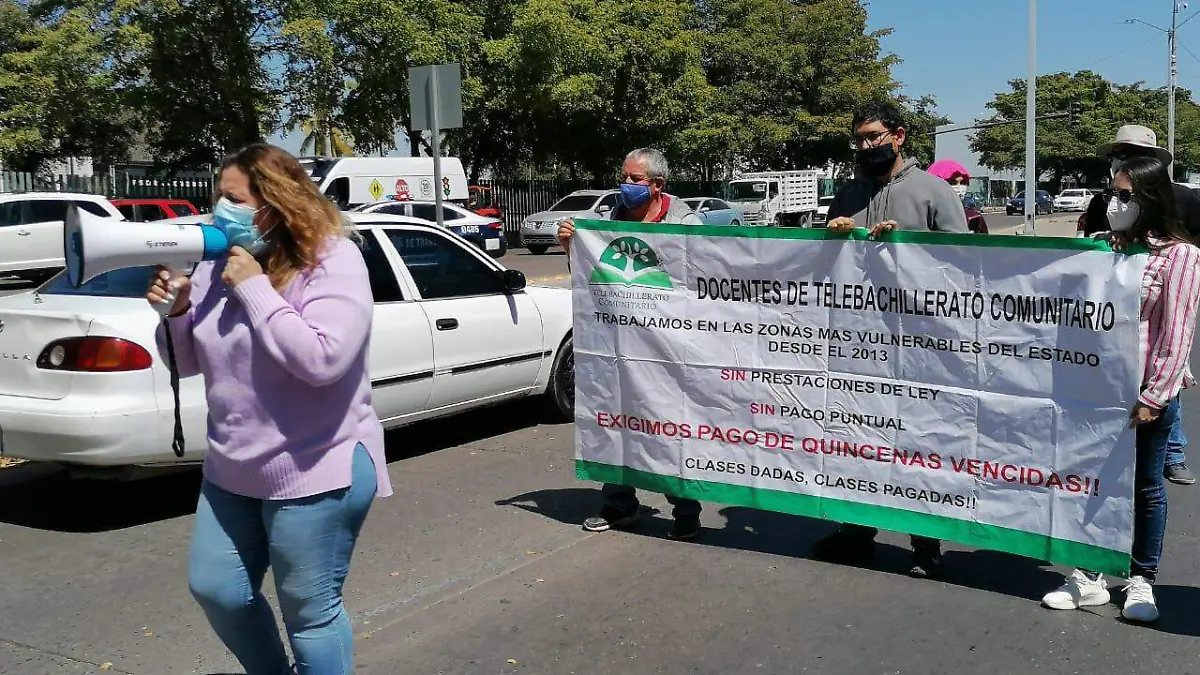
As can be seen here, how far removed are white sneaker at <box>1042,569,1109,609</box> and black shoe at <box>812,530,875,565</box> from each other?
0.86 meters

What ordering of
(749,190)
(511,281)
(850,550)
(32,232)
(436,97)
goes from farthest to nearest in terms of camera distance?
(749,190)
(32,232)
(436,97)
(511,281)
(850,550)

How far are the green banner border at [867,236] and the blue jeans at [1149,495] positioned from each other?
69 cm

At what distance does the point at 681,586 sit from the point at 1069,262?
2.08 m

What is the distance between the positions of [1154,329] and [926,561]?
4.55 feet

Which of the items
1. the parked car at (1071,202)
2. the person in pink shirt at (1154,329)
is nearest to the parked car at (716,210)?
the person in pink shirt at (1154,329)

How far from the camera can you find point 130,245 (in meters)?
2.71

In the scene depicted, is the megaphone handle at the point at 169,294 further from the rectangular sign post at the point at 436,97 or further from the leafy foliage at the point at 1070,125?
the leafy foliage at the point at 1070,125

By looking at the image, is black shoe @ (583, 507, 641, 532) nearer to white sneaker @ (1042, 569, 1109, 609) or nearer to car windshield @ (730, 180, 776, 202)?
Result: white sneaker @ (1042, 569, 1109, 609)

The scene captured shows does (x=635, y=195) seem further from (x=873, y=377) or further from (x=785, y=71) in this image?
(x=785, y=71)

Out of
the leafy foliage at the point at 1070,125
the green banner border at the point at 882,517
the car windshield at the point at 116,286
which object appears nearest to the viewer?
the green banner border at the point at 882,517

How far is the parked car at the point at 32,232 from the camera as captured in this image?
66.4 ft

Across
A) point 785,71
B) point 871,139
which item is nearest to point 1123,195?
point 871,139

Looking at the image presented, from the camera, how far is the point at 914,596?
4.69 m

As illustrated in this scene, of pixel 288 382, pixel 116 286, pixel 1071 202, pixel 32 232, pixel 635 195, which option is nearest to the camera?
pixel 288 382
